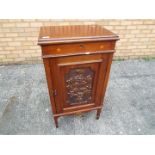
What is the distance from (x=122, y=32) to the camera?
9.99 feet

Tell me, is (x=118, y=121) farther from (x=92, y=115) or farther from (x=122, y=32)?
(x=122, y=32)

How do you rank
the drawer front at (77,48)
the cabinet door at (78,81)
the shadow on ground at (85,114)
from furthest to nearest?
the shadow on ground at (85,114), the cabinet door at (78,81), the drawer front at (77,48)

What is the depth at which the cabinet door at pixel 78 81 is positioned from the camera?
1.40m

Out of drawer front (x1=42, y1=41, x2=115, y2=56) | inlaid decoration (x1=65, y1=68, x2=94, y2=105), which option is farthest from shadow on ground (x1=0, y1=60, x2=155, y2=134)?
drawer front (x1=42, y1=41, x2=115, y2=56)

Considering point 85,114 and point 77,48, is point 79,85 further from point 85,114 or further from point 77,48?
point 85,114

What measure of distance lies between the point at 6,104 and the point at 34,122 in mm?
549

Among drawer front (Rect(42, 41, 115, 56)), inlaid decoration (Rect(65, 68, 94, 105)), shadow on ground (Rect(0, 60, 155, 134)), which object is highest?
drawer front (Rect(42, 41, 115, 56))

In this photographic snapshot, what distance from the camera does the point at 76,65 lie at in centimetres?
142

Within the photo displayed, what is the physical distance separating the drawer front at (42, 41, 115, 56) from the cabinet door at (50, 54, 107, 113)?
0.06 m

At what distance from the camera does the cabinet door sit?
1403 millimetres

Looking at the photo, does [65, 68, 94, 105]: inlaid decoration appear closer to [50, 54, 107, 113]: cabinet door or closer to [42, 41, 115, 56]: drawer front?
[50, 54, 107, 113]: cabinet door

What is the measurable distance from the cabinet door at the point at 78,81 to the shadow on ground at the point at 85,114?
32cm

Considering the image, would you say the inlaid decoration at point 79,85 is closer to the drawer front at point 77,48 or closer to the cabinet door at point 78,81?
the cabinet door at point 78,81

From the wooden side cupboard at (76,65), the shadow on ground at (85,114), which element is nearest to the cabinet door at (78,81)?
the wooden side cupboard at (76,65)
